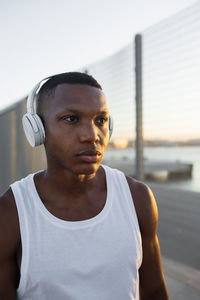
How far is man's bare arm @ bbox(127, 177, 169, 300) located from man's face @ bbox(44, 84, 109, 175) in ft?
0.92

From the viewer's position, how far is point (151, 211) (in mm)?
1221

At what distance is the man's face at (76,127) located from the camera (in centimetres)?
104

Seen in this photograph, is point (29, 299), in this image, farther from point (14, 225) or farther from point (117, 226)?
point (117, 226)

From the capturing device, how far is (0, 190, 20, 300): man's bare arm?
100cm

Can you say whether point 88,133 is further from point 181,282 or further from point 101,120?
point 181,282

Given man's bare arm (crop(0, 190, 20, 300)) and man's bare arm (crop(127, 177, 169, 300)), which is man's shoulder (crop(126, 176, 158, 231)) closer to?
man's bare arm (crop(127, 177, 169, 300))

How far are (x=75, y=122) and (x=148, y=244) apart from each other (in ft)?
2.11

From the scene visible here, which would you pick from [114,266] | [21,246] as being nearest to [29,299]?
[21,246]

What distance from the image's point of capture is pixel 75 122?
1064 millimetres

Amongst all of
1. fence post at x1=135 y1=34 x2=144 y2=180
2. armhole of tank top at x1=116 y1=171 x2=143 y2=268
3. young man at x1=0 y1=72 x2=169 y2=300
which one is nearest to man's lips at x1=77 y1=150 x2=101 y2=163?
young man at x1=0 y1=72 x2=169 y2=300

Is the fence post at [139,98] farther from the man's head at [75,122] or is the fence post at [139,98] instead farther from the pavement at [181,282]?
the man's head at [75,122]

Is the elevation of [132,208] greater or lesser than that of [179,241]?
greater

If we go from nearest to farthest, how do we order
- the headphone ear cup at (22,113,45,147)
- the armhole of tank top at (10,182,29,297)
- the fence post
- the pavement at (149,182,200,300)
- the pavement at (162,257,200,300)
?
the armhole of tank top at (10,182,29,297) → the headphone ear cup at (22,113,45,147) → the pavement at (162,257,200,300) → the pavement at (149,182,200,300) → the fence post

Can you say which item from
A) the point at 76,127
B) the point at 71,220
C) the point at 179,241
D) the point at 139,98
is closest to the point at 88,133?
the point at 76,127
